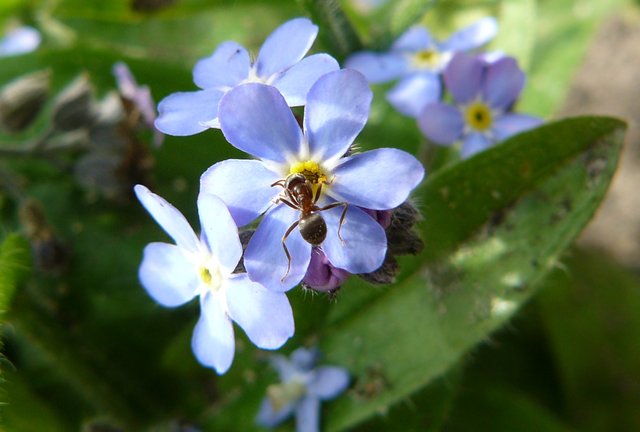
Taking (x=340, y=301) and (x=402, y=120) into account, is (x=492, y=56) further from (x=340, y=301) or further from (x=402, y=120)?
(x=340, y=301)

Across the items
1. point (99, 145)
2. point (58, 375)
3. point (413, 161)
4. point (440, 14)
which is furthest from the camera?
point (440, 14)

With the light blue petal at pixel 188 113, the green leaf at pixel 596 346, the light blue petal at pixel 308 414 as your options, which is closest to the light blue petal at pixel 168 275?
the light blue petal at pixel 188 113

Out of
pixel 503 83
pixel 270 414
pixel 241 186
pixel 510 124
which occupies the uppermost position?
pixel 241 186

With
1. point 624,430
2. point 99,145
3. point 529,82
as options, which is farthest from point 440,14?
point 624,430

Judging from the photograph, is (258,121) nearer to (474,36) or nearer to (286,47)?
(286,47)

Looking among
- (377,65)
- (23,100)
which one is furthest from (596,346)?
(23,100)

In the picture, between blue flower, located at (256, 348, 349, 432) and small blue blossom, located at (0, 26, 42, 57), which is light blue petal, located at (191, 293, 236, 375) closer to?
blue flower, located at (256, 348, 349, 432)

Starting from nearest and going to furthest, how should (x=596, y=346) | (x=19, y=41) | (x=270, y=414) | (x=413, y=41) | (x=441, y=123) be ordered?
(x=441, y=123), (x=270, y=414), (x=413, y=41), (x=596, y=346), (x=19, y=41)
